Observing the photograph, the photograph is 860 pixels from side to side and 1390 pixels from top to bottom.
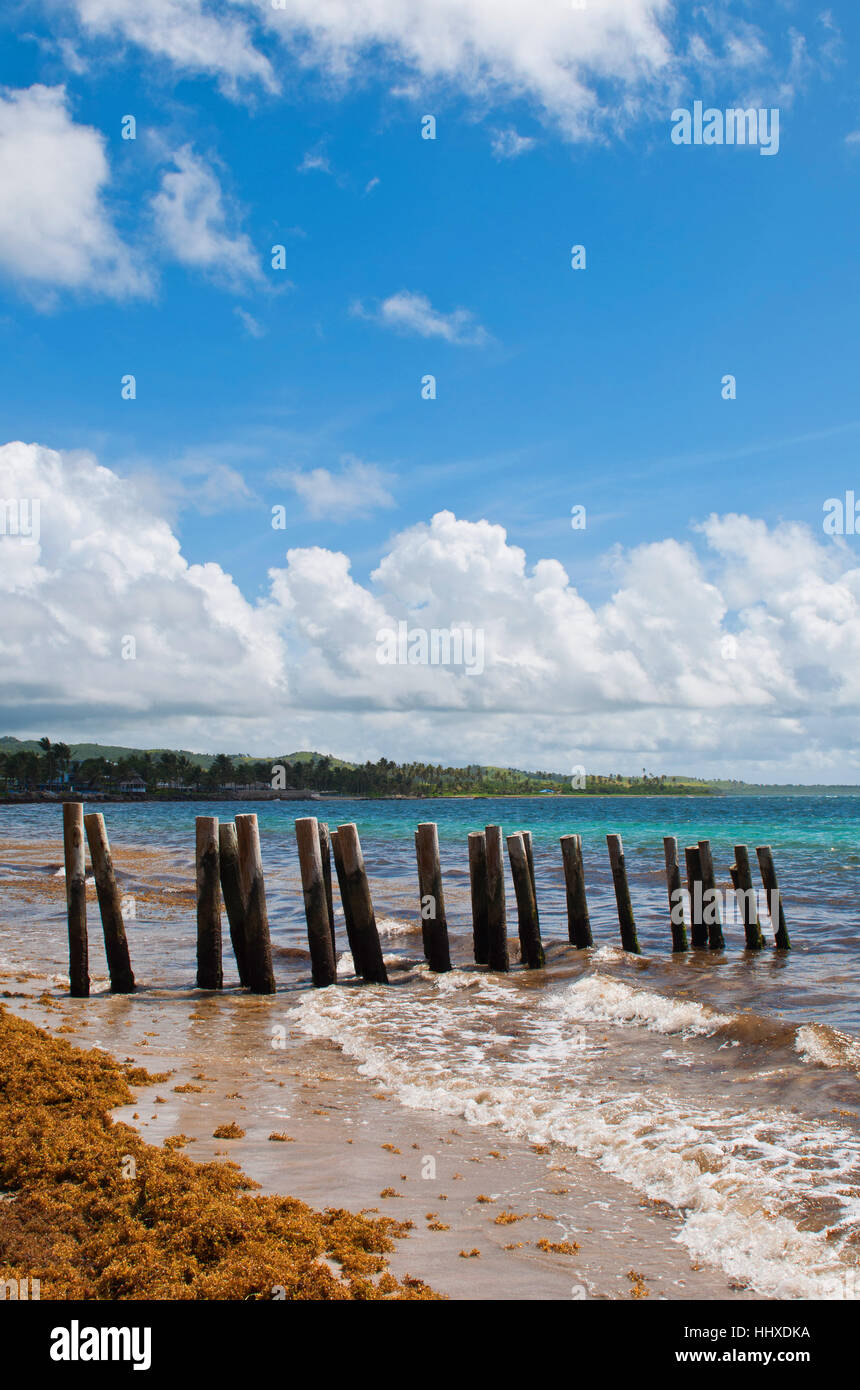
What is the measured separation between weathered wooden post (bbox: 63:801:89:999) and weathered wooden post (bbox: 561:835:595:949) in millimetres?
9264

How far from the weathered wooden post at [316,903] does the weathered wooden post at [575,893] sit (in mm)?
5382

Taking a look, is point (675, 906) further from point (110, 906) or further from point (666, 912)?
point (110, 906)

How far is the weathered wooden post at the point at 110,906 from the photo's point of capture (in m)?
14.2

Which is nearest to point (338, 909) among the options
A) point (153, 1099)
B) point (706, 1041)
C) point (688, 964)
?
point (688, 964)

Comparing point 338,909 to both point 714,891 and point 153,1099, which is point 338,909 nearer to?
point 714,891

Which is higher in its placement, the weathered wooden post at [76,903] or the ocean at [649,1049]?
the weathered wooden post at [76,903]

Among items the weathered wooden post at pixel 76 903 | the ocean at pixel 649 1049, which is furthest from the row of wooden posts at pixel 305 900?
the ocean at pixel 649 1049

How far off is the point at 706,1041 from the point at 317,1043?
5529 mm

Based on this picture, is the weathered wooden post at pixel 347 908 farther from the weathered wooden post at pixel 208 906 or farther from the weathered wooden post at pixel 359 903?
the weathered wooden post at pixel 208 906

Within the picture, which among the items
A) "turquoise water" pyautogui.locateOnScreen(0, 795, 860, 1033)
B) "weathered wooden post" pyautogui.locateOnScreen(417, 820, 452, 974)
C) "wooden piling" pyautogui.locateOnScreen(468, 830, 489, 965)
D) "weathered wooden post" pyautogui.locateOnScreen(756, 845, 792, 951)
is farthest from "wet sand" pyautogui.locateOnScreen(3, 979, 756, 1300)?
"weathered wooden post" pyautogui.locateOnScreen(756, 845, 792, 951)

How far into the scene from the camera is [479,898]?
1698 cm

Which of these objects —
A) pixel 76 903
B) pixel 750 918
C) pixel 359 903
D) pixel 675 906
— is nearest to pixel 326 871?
pixel 359 903

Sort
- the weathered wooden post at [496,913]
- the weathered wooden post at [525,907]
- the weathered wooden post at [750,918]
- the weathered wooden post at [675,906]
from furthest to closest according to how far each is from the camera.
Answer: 1. the weathered wooden post at [750,918]
2. the weathered wooden post at [675,906]
3. the weathered wooden post at [525,907]
4. the weathered wooden post at [496,913]
